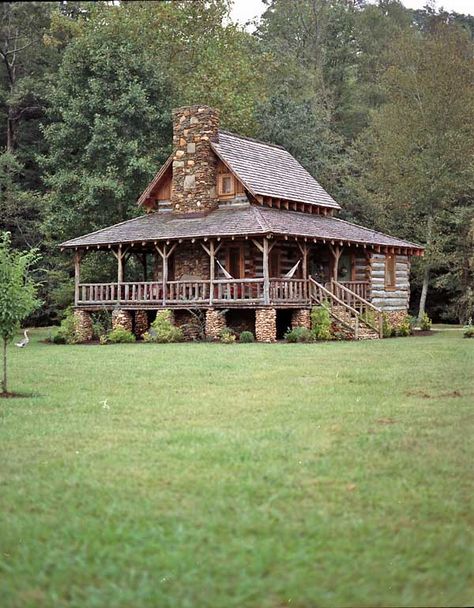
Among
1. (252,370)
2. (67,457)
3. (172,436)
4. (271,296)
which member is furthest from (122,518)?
(271,296)

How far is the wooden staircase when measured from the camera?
26453mm

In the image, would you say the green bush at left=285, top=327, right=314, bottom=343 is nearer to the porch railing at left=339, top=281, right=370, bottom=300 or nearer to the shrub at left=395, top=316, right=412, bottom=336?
the shrub at left=395, top=316, right=412, bottom=336

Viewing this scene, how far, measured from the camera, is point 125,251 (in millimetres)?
31172

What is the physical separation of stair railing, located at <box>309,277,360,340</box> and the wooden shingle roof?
172 inches

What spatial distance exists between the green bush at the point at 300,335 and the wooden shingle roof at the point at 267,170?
634cm

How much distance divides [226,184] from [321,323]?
7.98 metres

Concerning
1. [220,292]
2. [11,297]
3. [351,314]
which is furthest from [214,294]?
[11,297]

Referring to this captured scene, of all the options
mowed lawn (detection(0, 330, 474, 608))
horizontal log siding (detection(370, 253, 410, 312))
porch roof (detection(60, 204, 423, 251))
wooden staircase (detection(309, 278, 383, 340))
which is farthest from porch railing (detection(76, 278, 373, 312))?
mowed lawn (detection(0, 330, 474, 608))

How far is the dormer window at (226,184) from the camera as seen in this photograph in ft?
103

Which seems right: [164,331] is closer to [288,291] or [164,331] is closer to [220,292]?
[220,292]

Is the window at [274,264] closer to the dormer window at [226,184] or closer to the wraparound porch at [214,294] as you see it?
the wraparound porch at [214,294]

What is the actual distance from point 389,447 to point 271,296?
1872cm

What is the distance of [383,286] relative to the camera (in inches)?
1280

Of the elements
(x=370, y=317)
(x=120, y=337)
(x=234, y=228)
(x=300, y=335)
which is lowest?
(x=120, y=337)
